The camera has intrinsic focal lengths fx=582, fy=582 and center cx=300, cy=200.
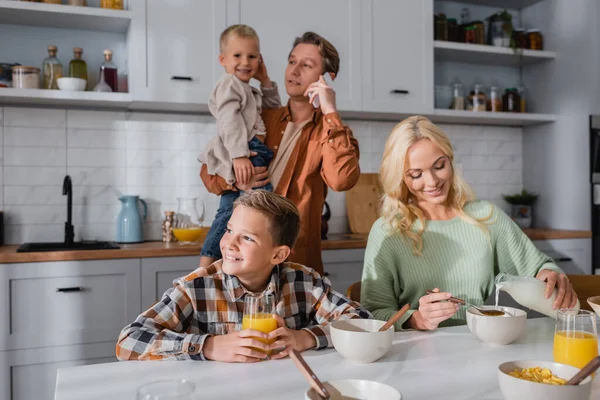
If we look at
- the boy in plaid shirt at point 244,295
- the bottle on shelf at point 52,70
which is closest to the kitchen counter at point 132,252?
the bottle on shelf at point 52,70

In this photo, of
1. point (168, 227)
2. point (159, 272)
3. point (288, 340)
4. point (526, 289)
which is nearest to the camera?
point (288, 340)

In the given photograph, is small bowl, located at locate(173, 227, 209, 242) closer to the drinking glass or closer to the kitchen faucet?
the kitchen faucet

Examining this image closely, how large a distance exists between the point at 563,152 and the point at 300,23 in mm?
1887

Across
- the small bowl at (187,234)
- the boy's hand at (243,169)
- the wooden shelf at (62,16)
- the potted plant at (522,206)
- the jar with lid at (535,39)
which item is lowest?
the small bowl at (187,234)

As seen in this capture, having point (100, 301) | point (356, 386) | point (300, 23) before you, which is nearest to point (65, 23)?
point (300, 23)

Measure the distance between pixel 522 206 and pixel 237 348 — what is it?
10.1 ft

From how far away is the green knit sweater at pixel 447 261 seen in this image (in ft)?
5.68

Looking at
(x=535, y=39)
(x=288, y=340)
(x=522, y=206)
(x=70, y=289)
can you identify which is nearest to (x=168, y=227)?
(x=70, y=289)

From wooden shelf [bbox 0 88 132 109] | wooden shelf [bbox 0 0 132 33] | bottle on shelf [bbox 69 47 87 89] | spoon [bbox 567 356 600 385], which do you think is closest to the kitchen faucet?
wooden shelf [bbox 0 88 132 109]

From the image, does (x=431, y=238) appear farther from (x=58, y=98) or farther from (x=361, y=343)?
(x=58, y=98)

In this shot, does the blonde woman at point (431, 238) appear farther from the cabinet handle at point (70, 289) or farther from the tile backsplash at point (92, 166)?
the tile backsplash at point (92, 166)

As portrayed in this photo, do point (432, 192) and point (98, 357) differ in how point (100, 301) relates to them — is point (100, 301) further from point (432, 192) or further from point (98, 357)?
point (432, 192)

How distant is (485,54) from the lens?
3.65 m

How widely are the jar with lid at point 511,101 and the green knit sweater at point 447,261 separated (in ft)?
7.24
